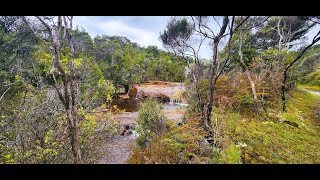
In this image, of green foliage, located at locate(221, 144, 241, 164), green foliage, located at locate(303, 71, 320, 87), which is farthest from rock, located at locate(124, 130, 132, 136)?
green foliage, located at locate(303, 71, 320, 87)

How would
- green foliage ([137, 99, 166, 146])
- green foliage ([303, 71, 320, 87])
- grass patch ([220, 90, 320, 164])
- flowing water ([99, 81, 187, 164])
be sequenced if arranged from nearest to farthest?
grass patch ([220, 90, 320, 164]) → green foliage ([137, 99, 166, 146]) → flowing water ([99, 81, 187, 164]) → green foliage ([303, 71, 320, 87])

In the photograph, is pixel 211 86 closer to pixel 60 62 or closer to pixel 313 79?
pixel 60 62

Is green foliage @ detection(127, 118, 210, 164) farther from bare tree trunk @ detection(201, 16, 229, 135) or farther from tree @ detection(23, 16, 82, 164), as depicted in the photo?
tree @ detection(23, 16, 82, 164)

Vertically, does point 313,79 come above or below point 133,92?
above

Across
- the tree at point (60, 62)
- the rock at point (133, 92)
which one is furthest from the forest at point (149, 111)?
the rock at point (133, 92)

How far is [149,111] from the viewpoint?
4535 millimetres

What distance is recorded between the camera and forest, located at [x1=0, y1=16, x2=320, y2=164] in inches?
103

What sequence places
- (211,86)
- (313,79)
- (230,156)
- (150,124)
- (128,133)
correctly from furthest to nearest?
(313,79), (128,133), (150,124), (211,86), (230,156)

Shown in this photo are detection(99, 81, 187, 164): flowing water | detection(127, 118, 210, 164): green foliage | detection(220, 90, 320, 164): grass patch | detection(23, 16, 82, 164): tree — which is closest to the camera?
detection(23, 16, 82, 164): tree

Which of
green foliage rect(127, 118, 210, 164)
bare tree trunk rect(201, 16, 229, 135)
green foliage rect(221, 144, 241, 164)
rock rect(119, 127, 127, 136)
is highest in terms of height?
bare tree trunk rect(201, 16, 229, 135)

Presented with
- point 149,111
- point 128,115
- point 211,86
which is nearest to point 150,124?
point 149,111

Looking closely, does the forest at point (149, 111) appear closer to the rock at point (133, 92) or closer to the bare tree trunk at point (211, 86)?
the bare tree trunk at point (211, 86)
